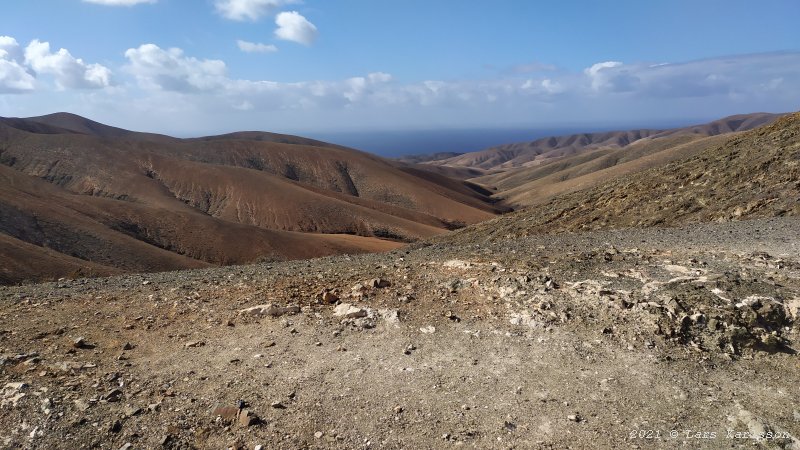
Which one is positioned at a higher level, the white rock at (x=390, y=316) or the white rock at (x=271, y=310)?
the white rock at (x=271, y=310)

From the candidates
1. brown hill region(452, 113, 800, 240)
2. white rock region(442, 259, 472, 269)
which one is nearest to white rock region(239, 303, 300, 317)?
white rock region(442, 259, 472, 269)

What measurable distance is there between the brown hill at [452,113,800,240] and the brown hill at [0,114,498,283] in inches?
778

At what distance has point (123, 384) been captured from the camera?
5.99 meters

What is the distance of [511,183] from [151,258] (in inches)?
4293

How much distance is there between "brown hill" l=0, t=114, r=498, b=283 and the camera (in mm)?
29016

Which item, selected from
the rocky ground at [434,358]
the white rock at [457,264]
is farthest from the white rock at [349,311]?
the white rock at [457,264]

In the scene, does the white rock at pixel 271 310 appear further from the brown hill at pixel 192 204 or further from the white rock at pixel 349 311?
the brown hill at pixel 192 204

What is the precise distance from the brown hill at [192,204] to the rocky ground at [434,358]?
15.9m

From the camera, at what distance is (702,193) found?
1586 centimetres

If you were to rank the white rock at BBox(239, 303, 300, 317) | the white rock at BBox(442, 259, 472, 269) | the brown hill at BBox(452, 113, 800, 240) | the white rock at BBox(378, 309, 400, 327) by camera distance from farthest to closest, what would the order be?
the brown hill at BBox(452, 113, 800, 240), the white rock at BBox(442, 259, 472, 269), the white rock at BBox(239, 303, 300, 317), the white rock at BBox(378, 309, 400, 327)

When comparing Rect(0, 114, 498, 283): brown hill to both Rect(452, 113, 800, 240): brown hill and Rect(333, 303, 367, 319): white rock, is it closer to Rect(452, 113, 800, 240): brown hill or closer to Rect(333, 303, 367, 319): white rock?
Rect(333, 303, 367, 319): white rock

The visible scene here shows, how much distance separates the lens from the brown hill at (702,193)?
13906 millimetres

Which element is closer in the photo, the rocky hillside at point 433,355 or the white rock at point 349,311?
the rocky hillside at point 433,355

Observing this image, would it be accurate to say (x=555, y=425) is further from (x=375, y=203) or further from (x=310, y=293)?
(x=375, y=203)
